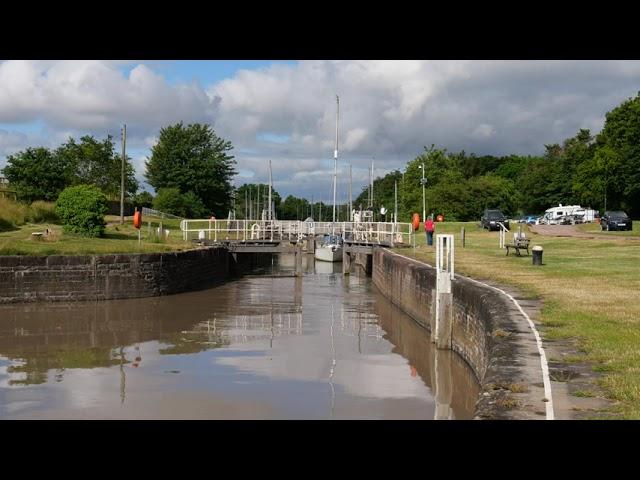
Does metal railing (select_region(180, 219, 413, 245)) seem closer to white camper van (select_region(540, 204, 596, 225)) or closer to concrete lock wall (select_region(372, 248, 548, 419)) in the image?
concrete lock wall (select_region(372, 248, 548, 419))

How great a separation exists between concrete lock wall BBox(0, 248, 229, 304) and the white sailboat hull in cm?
2287

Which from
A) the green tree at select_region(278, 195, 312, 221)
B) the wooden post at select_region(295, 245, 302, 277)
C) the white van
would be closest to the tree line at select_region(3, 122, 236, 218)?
the wooden post at select_region(295, 245, 302, 277)

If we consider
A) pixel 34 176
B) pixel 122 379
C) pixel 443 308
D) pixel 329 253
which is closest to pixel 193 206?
pixel 34 176

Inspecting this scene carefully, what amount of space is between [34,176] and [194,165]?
105 feet

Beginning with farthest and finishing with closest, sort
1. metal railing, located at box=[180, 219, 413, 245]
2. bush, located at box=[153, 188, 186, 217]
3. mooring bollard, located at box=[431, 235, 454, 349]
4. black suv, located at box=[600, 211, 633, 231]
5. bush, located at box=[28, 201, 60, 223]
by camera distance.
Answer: bush, located at box=[153, 188, 186, 217], black suv, located at box=[600, 211, 633, 231], metal railing, located at box=[180, 219, 413, 245], bush, located at box=[28, 201, 60, 223], mooring bollard, located at box=[431, 235, 454, 349]

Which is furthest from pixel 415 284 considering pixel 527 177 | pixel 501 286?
pixel 527 177

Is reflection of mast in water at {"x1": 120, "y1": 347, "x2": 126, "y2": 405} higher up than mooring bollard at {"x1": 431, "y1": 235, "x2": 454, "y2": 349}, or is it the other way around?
mooring bollard at {"x1": 431, "y1": 235, "x2": 454, "y2": 349}

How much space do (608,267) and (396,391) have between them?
38.8ft

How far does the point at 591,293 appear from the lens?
15.8m

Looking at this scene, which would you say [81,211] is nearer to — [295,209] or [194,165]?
[194,165]

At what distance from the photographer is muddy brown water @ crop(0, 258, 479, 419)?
1145cm
